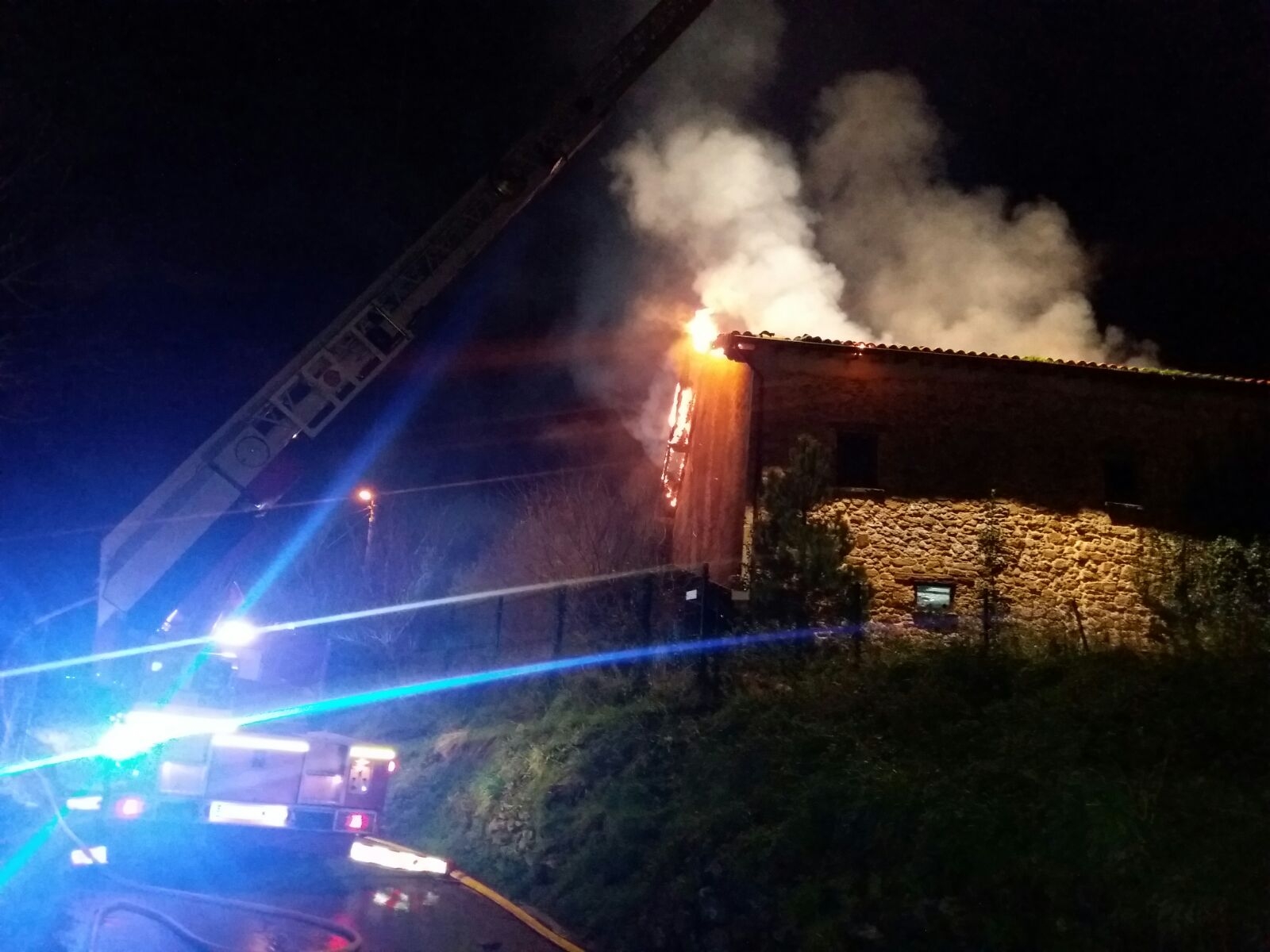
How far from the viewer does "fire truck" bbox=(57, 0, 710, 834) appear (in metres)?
8.84

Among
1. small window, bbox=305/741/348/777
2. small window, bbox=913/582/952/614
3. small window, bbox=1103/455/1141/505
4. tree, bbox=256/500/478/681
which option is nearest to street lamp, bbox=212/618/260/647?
small window, bbox=305/741/348/777

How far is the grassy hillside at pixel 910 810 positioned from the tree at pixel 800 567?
106 cm

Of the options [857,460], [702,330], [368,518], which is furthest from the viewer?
[368,518]

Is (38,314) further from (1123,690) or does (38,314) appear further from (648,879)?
(1123,690)

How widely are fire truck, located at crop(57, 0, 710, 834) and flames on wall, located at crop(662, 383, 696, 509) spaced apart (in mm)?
10222

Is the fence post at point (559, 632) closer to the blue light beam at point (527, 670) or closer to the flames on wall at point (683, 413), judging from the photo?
the blue light beam at point (527, 670)

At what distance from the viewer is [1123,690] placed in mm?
8562

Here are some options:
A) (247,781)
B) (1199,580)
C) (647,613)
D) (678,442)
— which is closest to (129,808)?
(247,781)

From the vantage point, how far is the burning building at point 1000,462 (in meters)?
17.8

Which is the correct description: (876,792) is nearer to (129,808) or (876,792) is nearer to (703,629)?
(703,629)

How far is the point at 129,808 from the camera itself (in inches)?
335

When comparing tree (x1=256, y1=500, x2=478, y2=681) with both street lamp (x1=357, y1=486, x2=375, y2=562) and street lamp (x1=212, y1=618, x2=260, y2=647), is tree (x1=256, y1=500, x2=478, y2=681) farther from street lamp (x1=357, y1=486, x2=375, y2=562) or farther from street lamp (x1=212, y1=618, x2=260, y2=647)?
street lamp (x1=212, y1=618, x2=260, y2=647)

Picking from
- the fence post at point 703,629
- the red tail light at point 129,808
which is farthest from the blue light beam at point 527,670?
the red tail light at point 129,808

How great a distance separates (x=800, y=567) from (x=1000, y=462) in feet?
20.6
